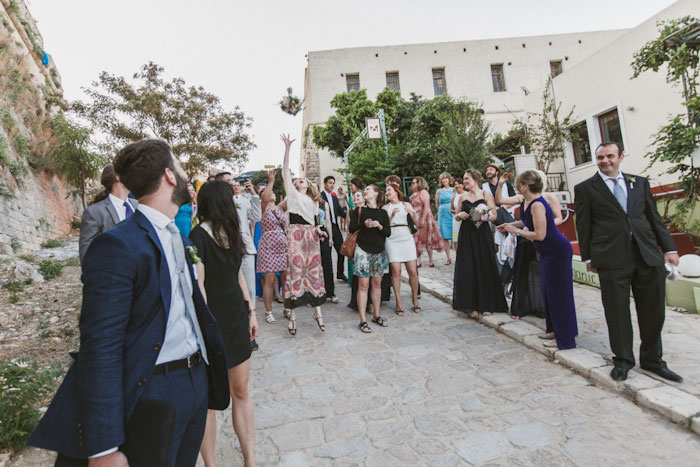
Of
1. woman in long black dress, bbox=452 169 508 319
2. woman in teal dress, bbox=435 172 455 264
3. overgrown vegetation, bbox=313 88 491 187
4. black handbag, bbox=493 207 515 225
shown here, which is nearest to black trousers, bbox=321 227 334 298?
woman in long black dress, bbox=452 169 508 319

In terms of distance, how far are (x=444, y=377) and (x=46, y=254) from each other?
42.0 feet

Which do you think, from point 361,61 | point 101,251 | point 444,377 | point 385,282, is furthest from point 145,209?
point 361,61

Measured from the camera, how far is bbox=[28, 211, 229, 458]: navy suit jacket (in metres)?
1.23

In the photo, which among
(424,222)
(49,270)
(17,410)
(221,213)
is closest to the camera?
(221,213)

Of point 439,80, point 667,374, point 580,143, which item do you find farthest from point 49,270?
point 439,80

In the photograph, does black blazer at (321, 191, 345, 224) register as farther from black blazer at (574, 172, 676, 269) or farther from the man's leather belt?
the man's leather belt

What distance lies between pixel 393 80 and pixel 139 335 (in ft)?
107

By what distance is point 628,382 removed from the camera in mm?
3467

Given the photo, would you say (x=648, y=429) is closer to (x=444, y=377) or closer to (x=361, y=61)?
Result: (x=444, y=377)

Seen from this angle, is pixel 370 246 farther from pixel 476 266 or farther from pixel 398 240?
pixel 476 266

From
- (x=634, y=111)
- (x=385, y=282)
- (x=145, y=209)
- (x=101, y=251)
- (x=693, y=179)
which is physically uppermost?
(x=634, y=111)

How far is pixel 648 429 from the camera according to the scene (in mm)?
2914

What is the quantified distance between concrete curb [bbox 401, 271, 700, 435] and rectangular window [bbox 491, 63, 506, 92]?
3072 cm

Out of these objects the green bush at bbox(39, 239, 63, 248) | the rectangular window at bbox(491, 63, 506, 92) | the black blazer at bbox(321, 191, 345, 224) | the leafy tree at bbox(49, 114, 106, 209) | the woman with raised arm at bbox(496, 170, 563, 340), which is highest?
the rectangular window at bbox(491, 63, 506, 92)
